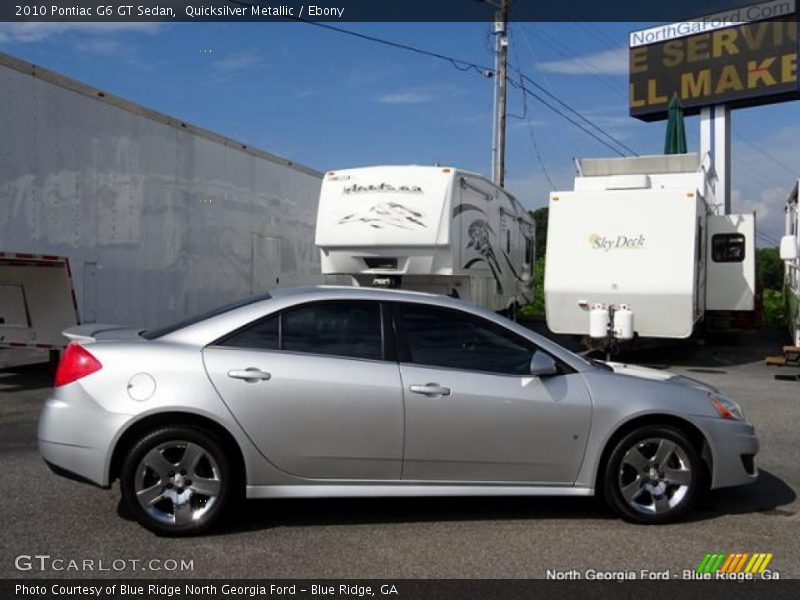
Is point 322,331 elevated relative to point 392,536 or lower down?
elevated

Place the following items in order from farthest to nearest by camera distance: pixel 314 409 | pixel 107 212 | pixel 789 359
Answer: pixel 789 359 < pixel 107 212 < pixel 314 409

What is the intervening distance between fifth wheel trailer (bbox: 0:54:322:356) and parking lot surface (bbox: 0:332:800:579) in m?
3.59

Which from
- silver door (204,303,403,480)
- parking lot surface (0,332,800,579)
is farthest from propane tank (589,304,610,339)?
silver door (204,303,403,480)

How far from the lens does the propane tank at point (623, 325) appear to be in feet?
39.1

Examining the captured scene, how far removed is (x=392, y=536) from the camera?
4.61 meters

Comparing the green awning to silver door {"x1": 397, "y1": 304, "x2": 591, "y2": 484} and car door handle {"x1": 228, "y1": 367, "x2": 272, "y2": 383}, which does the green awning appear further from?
car door handle {"x1": 228, "y1": 367, "x2": 272, "y2": 383}

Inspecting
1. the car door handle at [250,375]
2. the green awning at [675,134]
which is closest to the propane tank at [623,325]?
the car door handle at [250,375]

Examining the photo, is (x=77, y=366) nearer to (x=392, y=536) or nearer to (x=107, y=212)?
(x=392, y=536)

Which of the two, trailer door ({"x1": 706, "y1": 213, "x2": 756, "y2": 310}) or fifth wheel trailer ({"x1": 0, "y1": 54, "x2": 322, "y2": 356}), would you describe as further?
trailer door ({"x1": 706, "y1": 213, "x2": 756, "y2": 310})

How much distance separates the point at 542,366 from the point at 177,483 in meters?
2.25

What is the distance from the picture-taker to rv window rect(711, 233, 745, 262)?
13477mm

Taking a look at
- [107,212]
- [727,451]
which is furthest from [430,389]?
[107,212]

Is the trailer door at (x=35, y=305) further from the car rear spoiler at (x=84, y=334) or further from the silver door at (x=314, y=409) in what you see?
the silver door at (x=314, y=409)

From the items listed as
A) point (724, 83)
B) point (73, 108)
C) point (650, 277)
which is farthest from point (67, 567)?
point (724, 83)
